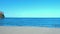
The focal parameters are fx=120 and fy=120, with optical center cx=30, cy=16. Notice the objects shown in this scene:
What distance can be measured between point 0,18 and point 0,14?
388cm

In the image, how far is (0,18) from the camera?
32500mm

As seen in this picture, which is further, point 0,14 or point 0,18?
point 0,18

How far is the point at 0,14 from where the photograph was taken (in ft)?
94.7
